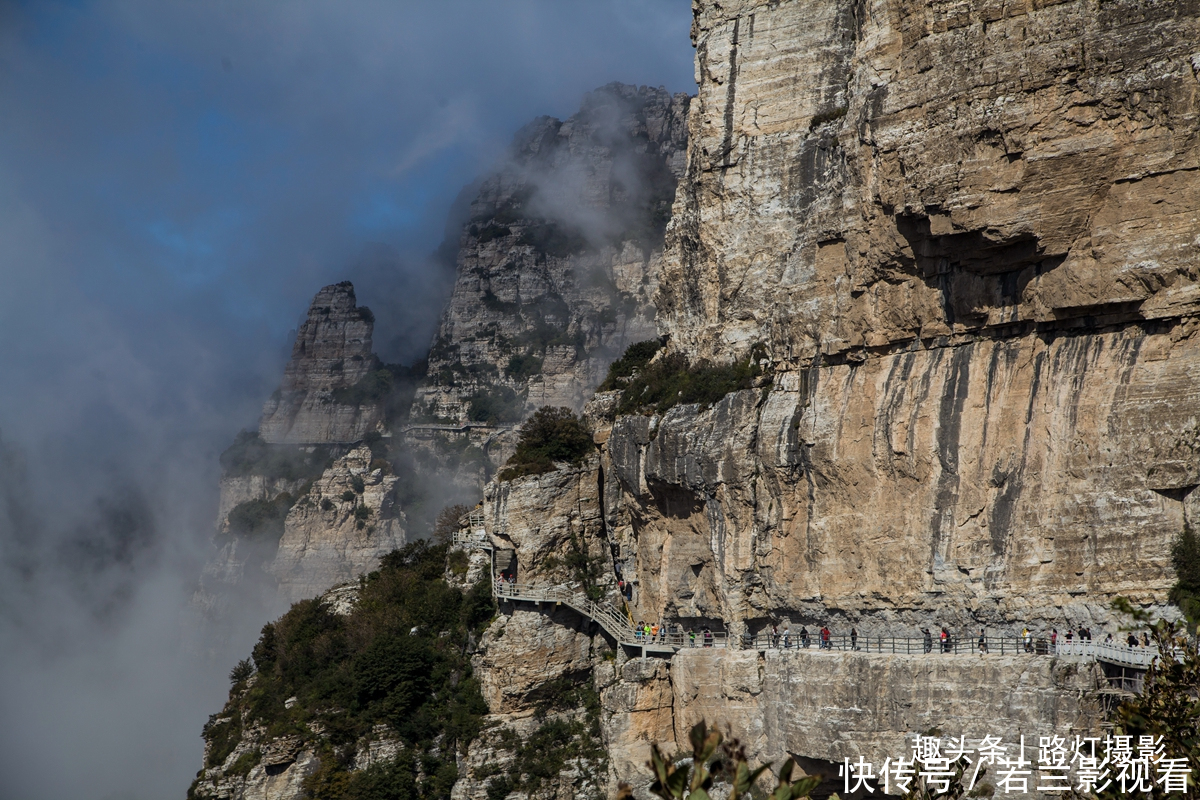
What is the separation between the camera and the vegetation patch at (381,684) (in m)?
42.0

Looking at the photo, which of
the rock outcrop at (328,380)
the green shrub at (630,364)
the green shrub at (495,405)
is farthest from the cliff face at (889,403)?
the rock outcrop at (328,380)

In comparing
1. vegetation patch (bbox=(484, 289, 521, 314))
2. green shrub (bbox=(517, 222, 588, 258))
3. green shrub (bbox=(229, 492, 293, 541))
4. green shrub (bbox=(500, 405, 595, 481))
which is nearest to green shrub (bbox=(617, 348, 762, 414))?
green shrub (bbox=(500, 405, 595, 481))

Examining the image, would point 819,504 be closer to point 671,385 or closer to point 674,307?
point 671,385

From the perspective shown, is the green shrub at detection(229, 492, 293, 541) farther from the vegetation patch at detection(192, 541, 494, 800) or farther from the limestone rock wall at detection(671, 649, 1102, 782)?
the limestone rock wall at detection(671, 649, 1102, 782)

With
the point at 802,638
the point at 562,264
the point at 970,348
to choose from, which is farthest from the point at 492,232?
the point at 970,348

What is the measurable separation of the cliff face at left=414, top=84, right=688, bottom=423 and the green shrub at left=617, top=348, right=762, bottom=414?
55.7 meters

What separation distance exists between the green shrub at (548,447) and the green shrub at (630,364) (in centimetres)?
233

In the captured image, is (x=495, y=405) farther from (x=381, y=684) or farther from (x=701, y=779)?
(x=701, y=779)

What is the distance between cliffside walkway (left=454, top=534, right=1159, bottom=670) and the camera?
25.6m

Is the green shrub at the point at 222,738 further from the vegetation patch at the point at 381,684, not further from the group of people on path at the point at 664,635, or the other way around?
the group of people on path at the point at 664,635

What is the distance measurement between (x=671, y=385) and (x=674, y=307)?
426 cm

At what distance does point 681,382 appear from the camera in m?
40.7

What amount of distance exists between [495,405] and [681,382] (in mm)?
64265

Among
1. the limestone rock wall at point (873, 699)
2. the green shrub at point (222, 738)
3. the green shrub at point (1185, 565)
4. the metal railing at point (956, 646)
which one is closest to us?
the metal railing at point (956, 646)
